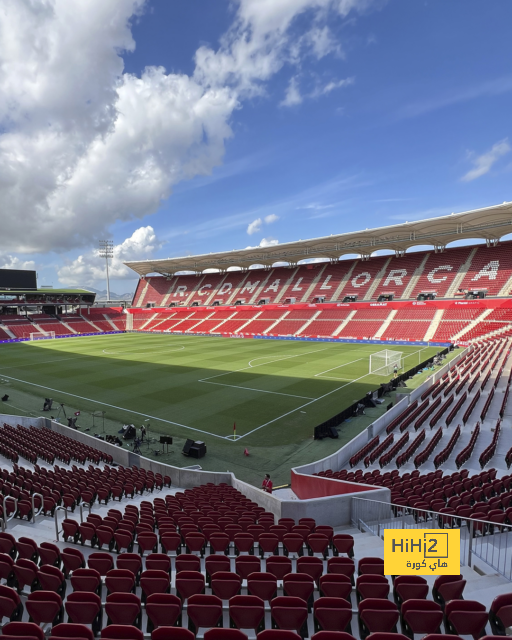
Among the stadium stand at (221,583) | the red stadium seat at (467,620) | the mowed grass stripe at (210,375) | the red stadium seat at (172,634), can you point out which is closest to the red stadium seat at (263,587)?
the stadium stand at (221,583)

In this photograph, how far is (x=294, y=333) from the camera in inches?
2458

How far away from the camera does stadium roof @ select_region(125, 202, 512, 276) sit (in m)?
53.2

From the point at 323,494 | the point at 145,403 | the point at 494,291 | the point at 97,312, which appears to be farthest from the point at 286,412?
the point at 97,312

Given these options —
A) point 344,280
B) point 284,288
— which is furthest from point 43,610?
point 284,288

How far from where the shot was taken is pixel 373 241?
65625 millimetres

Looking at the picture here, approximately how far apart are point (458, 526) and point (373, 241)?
6339 cm

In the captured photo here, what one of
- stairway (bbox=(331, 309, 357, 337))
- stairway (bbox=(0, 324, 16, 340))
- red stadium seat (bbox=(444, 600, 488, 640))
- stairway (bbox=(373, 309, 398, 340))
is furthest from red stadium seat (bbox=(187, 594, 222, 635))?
stairway (bbox=(0, 324, 16, 340))

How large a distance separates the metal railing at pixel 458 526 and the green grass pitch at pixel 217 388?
733 centimetres

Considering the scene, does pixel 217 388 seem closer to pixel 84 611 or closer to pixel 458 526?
pixel 458 526

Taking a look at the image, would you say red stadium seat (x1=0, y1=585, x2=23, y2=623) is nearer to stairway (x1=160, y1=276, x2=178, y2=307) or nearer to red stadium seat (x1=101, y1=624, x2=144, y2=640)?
red stadium seat (x1=101, y1=624, x2=144, y2=640)

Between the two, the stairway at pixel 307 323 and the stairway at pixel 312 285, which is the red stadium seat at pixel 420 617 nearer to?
the stairway at pixel 307 323

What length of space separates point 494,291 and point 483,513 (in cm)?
5658

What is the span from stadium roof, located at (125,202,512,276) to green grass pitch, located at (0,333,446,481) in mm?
21101

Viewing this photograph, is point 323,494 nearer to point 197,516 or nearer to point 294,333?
point 197,516
